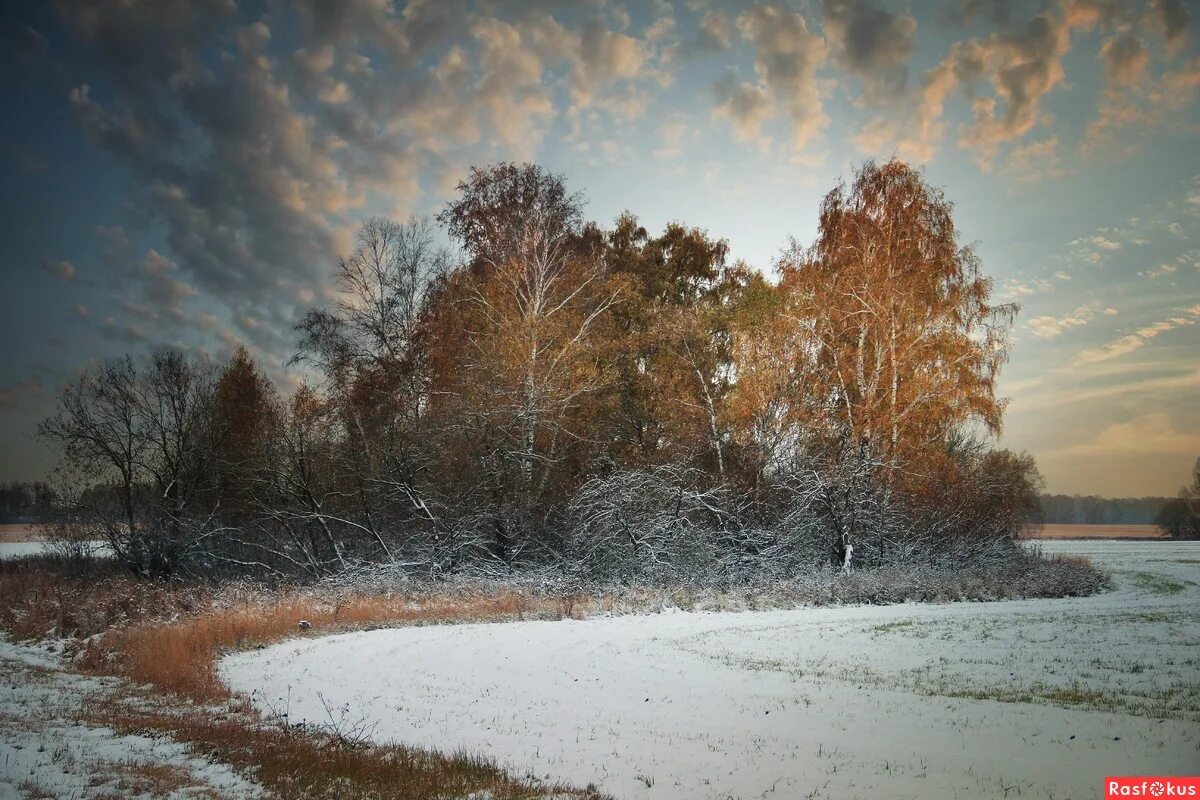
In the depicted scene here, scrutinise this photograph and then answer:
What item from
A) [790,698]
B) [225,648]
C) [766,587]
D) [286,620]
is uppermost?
[790,698]

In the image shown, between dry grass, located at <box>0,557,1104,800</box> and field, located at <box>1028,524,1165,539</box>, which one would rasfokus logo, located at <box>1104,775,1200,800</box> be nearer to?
dry grass, located at <box>0,557,1104,800</box>

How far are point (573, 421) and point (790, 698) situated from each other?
17.6 metres

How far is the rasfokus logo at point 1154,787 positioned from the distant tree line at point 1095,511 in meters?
151

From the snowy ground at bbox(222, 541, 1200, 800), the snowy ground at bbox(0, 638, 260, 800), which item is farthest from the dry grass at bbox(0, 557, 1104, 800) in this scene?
the snowy ground at bbox(222, 541, 1200, 800)

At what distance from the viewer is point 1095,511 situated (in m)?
138

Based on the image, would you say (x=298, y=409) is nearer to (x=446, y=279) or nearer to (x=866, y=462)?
(x=446, y=279)

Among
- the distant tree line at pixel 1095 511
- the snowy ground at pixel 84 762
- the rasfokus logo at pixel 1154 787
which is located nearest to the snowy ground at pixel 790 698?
the rasfokus logo at pixel 1154 787

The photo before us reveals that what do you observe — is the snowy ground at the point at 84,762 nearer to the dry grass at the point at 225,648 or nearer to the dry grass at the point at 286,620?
the dry grass at the point at 225,648

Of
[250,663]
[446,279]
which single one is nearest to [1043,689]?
[250,663]

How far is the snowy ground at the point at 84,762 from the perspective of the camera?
6185 mm

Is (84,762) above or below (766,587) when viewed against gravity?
above

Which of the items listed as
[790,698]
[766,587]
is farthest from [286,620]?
[766,587]

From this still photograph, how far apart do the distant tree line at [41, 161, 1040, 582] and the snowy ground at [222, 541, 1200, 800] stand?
7.87 m

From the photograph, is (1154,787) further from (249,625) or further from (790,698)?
(249,625)
